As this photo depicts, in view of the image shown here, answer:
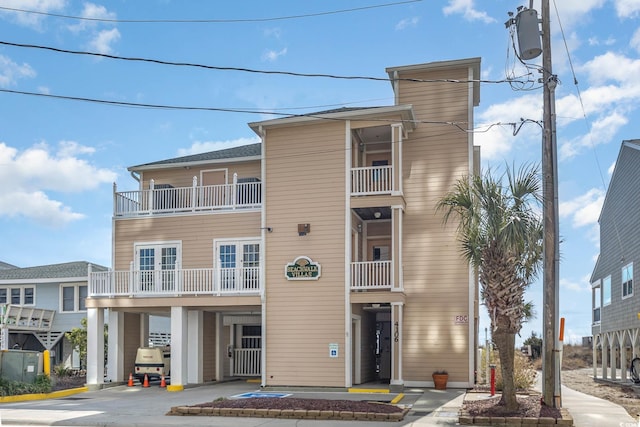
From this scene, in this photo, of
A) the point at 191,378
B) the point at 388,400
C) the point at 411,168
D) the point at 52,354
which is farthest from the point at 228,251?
the point at 52,354

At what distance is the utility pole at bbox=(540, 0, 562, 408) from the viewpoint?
15.3 m

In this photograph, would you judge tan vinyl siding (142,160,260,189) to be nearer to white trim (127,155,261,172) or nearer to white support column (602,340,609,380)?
white trim (127,155,261,172)

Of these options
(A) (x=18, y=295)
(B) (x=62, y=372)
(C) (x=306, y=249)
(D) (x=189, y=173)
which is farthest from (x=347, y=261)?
(A) (x=18, y=295)

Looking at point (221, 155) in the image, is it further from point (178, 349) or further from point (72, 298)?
point (72, 298)

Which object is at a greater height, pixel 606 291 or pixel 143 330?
pixel 606 291

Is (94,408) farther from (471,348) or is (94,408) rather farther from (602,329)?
(602,329)

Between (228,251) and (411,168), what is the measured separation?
7096 millimetres

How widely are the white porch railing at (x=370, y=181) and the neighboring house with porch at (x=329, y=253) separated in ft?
0.14

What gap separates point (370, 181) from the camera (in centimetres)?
2262

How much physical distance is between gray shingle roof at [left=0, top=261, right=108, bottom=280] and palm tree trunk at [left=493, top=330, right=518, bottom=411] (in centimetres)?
2406

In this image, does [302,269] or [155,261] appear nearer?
[302,269]

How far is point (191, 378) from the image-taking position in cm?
2464

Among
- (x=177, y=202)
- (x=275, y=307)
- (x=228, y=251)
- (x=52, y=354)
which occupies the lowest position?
(x=52, y=354)

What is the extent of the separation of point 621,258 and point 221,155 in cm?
1888
